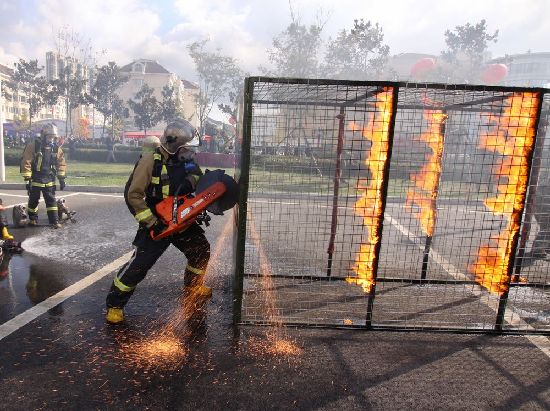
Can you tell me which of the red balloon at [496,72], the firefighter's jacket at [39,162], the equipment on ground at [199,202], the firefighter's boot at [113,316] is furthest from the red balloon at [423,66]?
the firefighter's boot at [113,316]

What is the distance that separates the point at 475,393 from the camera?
3.12 meters

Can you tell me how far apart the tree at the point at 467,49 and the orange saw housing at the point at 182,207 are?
5220 centimetres

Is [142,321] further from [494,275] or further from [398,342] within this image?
[494,275]

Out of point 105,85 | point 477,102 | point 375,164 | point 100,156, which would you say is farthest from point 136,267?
point 105,85

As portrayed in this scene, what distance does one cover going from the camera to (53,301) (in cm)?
450

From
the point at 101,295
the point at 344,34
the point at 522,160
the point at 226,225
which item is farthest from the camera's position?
the point at 344,34

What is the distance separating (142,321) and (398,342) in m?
2.69

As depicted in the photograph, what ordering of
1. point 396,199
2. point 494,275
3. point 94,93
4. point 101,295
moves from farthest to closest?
point 94,93
point 396,199
point 101,295
point 494,275

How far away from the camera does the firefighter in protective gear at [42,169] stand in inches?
301

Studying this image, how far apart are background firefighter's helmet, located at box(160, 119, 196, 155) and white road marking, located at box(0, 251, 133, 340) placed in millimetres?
2244

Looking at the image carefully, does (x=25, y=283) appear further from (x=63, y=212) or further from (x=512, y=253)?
(x=512, y=253)

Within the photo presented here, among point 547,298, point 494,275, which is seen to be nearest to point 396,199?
point 547,298

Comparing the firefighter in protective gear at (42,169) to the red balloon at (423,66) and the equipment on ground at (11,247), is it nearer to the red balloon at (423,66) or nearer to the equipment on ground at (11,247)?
the equipment on ground at (11,247)

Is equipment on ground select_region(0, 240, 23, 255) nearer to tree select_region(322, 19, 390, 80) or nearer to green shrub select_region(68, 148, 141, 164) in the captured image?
green shrub select_region(68, 148, 141, 164)
